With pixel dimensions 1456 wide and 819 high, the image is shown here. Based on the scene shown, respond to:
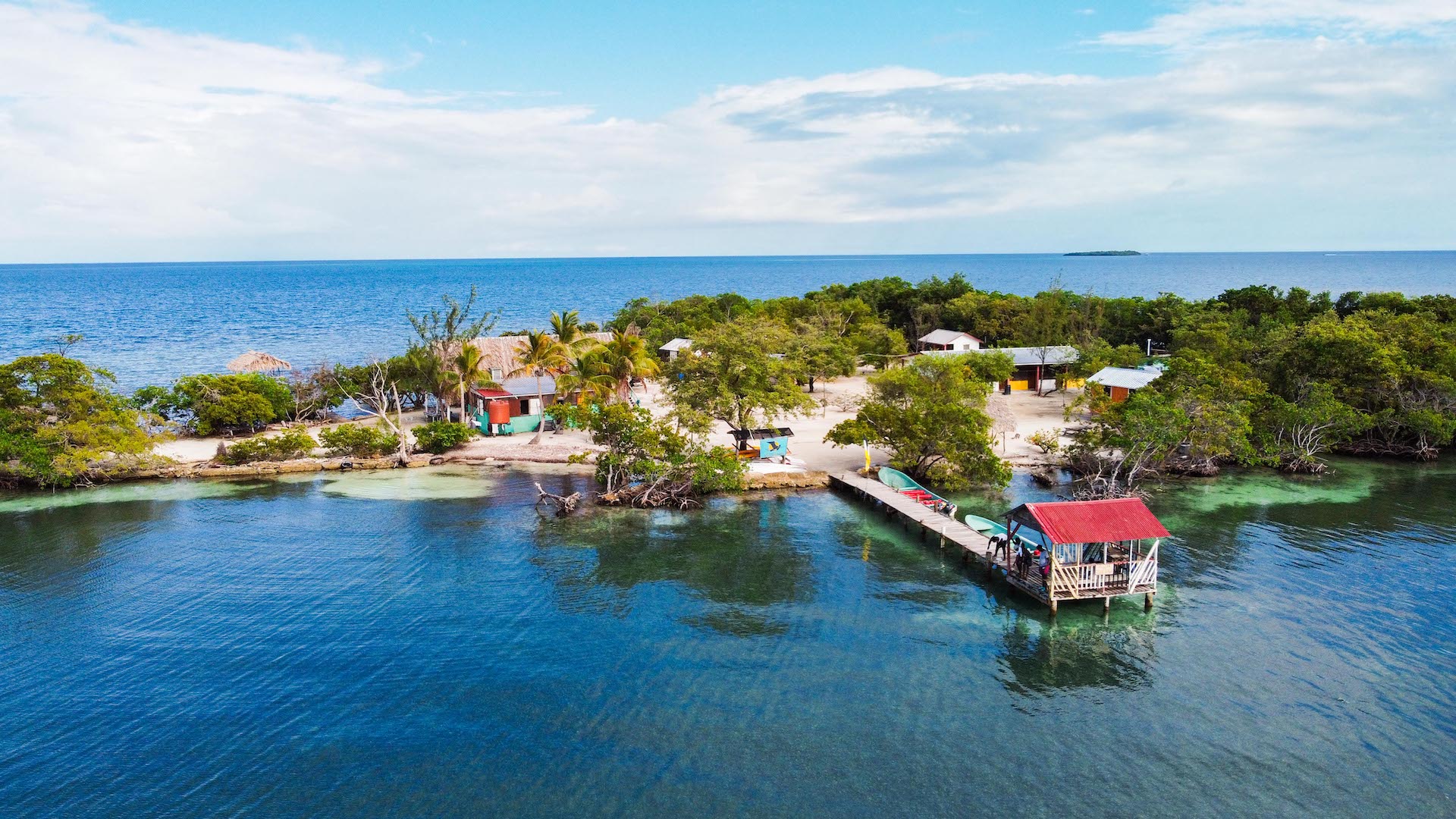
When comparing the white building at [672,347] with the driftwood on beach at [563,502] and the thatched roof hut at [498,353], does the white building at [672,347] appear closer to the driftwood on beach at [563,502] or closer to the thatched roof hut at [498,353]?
the thatched roof hut at [498,353]

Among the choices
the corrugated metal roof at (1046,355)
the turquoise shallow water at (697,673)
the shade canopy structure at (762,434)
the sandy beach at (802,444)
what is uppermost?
the corrugated metal roof at (1046,355)

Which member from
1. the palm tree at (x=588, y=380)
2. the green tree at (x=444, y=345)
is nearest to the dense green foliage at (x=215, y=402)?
the green tree at (x=444, y=345)

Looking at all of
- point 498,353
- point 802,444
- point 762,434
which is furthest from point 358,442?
point 802,444

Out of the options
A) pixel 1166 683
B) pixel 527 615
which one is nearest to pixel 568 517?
pixel 527 615

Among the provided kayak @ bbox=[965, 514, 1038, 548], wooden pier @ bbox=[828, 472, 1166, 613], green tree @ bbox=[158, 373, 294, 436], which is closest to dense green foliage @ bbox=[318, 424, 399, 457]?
green tree @ bbox=[158, 373, 294, 436]

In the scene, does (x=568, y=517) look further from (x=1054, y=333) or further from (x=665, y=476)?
(x=1054, y=333)
